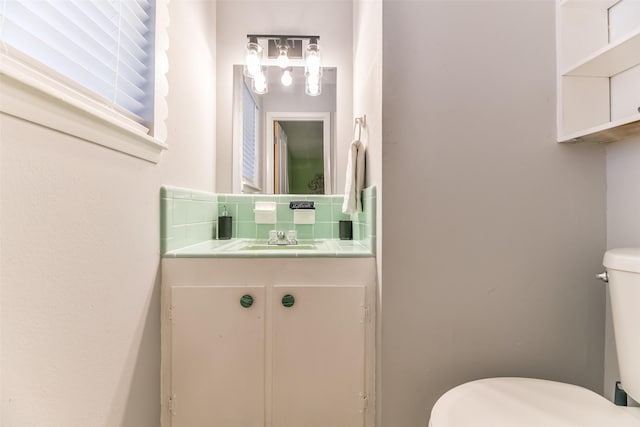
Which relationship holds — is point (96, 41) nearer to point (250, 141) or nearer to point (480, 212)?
point (250, 141)

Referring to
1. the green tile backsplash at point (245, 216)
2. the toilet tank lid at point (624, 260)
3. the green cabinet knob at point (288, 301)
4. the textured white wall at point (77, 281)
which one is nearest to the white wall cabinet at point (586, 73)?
the toilet tank lid at point (624, 260)

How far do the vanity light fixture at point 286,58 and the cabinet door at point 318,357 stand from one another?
3.76 ft

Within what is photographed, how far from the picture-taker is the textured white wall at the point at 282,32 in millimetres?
1545

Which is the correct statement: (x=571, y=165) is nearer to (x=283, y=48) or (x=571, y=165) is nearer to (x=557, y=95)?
(x=557, y=95)

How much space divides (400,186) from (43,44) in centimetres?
94

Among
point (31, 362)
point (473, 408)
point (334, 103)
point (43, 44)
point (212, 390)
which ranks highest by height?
point (334, 103)

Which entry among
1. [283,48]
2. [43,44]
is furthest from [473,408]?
[283,48]

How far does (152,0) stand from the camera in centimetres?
93

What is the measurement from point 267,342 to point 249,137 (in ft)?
3.62

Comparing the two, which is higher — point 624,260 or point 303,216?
point 303,216

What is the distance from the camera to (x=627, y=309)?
2.29 feet

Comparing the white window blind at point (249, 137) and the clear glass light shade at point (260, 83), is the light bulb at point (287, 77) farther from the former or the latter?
the white window blind at point (249, 137)

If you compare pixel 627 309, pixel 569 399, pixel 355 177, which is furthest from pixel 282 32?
pixel 569 399

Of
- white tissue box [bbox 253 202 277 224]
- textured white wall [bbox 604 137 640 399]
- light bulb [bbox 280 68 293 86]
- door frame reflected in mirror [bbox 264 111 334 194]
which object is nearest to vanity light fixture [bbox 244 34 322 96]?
light bulb [bbox 280 68 293 86]
